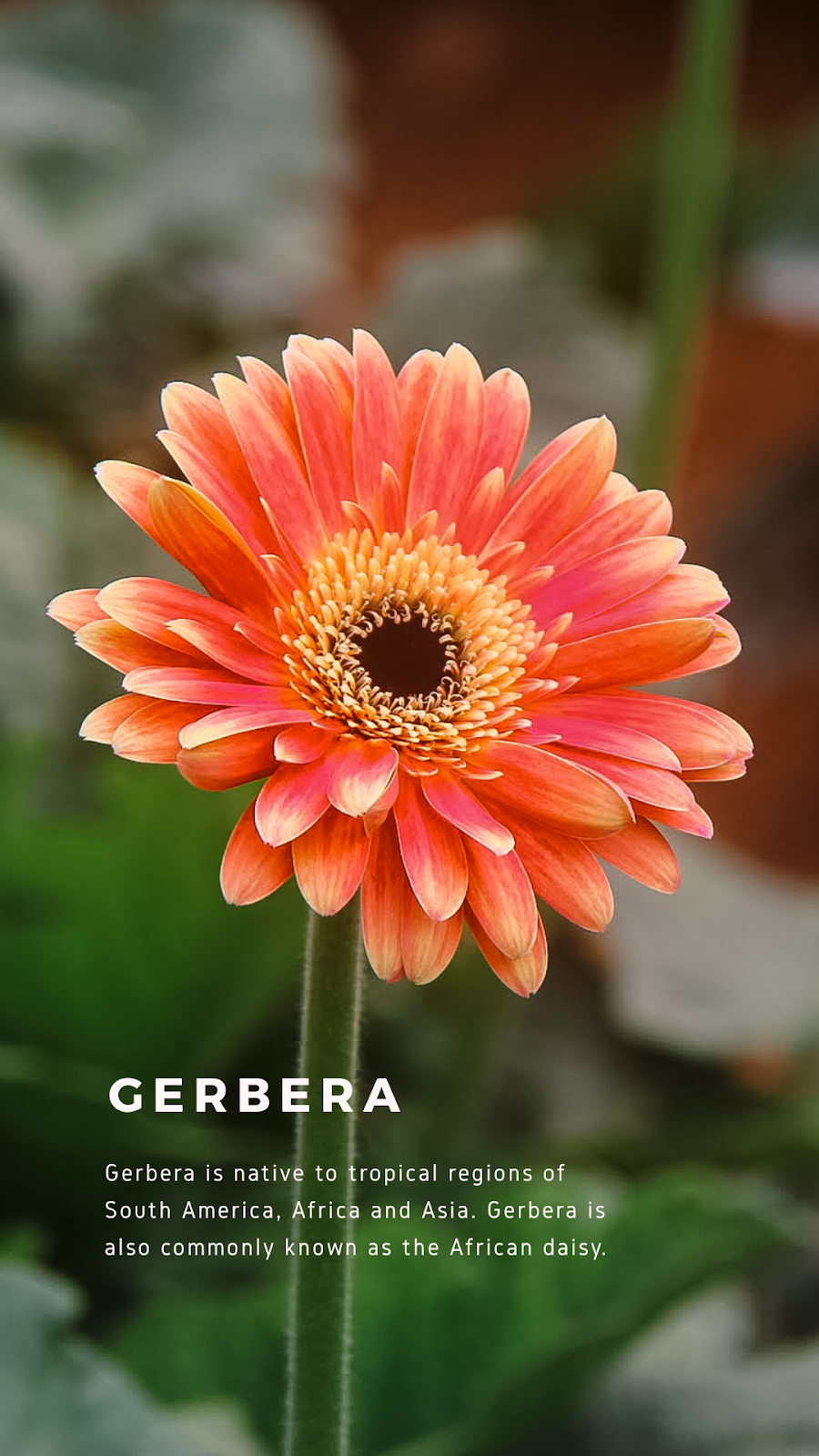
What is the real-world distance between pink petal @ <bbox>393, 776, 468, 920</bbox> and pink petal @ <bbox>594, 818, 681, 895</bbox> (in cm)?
2

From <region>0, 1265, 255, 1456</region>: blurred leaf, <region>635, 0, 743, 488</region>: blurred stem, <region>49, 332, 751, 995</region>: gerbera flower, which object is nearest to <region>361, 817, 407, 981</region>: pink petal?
<region>49, 332, 751, 995</region>: gerbera flower

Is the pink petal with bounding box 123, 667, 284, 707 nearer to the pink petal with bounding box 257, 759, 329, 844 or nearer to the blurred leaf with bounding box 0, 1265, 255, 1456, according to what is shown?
the pink petal with bounding box 257, 759, 329, 844

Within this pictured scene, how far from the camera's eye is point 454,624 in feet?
0.53

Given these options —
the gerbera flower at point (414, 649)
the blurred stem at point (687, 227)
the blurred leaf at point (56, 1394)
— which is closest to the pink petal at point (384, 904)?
the gerbera flower at point (414, 649)

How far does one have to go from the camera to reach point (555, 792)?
0.14 m

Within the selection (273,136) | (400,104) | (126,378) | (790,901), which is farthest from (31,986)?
(400,104)

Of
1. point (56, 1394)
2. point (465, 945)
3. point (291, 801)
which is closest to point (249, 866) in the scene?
point (291, 801)

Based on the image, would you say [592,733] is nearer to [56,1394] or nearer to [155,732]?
[155,732]

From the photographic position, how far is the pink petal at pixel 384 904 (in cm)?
14

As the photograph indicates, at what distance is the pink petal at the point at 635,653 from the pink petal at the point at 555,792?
14 mm

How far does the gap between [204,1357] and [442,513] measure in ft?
0.96

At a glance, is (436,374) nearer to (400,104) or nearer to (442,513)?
(442,513)

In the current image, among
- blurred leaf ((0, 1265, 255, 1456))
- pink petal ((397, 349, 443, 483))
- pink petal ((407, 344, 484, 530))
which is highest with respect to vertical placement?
pink petal ((397, 349, 443, 483))

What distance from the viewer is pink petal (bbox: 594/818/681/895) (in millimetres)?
144
